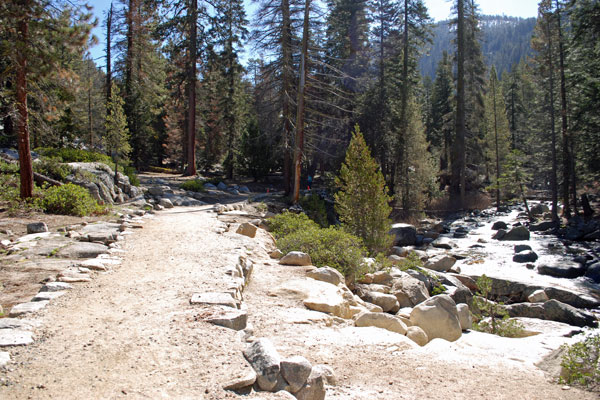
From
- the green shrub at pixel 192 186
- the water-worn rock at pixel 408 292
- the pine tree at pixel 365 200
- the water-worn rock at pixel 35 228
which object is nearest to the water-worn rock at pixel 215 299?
the water-worn rock at pixel 408 292

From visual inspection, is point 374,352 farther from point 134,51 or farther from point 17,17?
point 134,51

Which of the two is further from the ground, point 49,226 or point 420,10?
point 420,10

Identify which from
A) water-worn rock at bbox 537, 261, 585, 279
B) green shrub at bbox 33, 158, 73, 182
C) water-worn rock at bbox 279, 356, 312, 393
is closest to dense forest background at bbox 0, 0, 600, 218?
green shrub at bbox 33, 158, 73, 182

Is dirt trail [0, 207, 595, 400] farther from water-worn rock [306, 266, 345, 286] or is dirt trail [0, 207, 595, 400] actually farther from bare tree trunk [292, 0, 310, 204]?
bare tree trunk [292, 0, 310, 204]

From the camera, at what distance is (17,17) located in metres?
9.05

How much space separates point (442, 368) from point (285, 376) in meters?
1.68

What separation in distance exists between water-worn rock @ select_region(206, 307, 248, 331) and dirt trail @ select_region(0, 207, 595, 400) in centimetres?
13

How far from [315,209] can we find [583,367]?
550 inches

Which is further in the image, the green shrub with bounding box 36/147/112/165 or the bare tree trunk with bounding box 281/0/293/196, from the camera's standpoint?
the bare tree trunk with bounding box 281/0/293/196

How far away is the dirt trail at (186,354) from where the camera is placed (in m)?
2.78

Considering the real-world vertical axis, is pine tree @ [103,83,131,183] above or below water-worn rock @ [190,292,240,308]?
above

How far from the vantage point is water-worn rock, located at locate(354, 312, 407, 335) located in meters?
4.84

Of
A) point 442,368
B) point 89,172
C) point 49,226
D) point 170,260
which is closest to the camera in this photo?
point 442,368

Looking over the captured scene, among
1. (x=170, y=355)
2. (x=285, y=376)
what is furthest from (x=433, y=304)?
(x=170, y=355)
